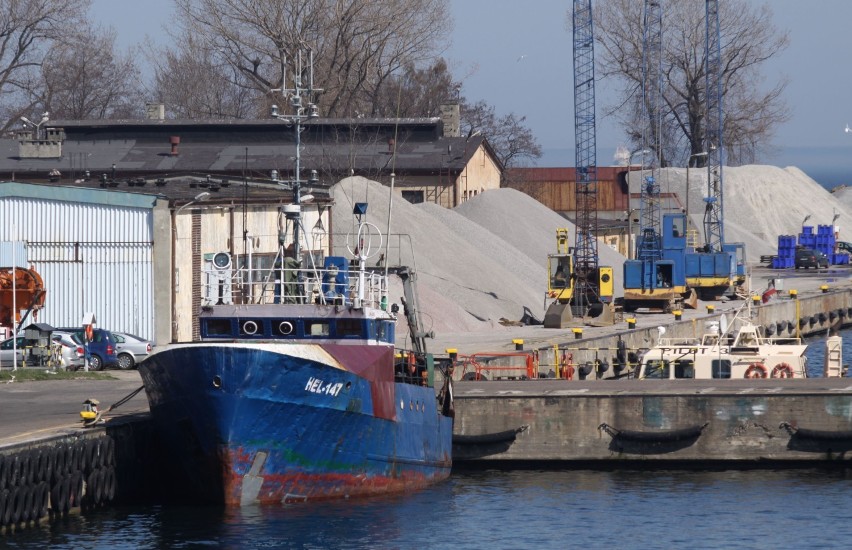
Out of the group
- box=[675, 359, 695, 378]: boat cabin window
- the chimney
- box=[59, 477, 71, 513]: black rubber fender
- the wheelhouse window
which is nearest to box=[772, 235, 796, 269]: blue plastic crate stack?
the chimney

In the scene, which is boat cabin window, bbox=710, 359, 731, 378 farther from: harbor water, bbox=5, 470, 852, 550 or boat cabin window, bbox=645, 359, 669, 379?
harbor water, bbox=5, 470, 852, 550

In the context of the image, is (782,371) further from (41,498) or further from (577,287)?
(577,287)

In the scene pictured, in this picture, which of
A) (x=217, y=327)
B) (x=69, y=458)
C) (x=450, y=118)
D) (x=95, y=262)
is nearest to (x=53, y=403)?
(x=217, y=327)

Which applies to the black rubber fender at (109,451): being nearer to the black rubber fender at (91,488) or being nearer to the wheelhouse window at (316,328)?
the black rubber fender at (91,488)

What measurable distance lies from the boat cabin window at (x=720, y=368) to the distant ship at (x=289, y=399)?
488 inches

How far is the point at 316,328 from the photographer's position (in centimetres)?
3384

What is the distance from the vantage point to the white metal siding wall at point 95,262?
52.8m

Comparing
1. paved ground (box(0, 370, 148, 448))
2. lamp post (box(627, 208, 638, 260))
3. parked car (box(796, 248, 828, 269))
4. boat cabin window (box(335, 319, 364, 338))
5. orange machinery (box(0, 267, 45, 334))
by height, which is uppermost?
lamp post (box(627, 208, 638, 260))

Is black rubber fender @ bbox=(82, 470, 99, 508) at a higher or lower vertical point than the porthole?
lower

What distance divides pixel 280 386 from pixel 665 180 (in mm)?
119394

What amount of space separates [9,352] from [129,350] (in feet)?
12.8

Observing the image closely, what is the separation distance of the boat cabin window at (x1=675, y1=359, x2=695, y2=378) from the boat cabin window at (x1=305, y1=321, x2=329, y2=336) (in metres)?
15.3

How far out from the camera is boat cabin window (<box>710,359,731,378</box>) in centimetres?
4484

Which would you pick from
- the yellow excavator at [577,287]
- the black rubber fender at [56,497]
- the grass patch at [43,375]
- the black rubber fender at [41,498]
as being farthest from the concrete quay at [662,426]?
the yellow excavator at [577,287]
